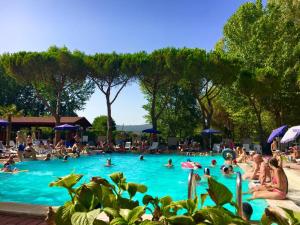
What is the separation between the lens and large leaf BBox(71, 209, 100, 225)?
4.30 ft

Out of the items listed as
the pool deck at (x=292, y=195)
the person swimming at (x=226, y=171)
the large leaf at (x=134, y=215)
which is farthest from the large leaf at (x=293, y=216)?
the person swimming at (x=226, y=171)

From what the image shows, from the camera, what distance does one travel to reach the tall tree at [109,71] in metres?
30.8

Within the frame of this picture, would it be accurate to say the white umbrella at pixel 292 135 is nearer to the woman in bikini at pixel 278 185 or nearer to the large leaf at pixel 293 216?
the woman in bikini at pixel 278 185

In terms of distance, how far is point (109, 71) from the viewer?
3095cm

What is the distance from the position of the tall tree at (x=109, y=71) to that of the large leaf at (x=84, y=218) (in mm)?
29512

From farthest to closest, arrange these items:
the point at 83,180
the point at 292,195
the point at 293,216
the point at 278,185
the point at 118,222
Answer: the point at 83,180 < the point at 292,195 < the point at 278,185 < the point at 118,222 < the point at 293,216

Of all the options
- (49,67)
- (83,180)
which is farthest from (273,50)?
(83,180)

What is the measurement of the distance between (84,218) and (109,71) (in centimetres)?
3009

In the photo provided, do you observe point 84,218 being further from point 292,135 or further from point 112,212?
point 292,135

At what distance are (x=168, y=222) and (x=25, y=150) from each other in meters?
19.1

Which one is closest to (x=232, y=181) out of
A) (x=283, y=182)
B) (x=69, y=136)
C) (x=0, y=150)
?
(x=283, y=182)

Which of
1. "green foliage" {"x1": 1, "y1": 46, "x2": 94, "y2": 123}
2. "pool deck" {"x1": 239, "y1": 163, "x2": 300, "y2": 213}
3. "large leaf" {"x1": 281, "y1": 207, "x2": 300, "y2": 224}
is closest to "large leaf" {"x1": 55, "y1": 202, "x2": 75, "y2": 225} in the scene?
"large leaf" {"x1": 281, "y1": 207, "x2": 300, "y2": 224}

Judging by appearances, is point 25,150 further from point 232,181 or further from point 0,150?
point 232,181

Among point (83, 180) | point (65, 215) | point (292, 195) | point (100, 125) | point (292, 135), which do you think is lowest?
point (83, 180)
